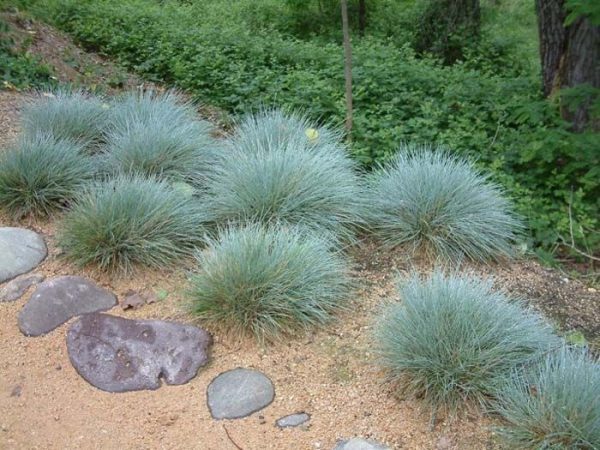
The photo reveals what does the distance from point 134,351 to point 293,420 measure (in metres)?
0.84

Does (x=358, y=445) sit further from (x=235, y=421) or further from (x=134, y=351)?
(x=134, y=351)

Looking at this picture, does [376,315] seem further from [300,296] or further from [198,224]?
[198,224]

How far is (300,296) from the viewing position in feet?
11.1

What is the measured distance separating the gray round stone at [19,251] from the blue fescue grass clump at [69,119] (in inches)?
37.5

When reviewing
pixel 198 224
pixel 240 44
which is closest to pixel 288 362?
pixel 198 224

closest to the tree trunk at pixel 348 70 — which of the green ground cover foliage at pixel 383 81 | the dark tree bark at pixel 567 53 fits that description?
the green ground cover foliage at pixel 383 81

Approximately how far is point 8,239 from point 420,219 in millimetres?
2398

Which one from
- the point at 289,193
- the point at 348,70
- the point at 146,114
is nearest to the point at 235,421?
the point at 289,193

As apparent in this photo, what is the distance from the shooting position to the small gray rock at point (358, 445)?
2701 mm

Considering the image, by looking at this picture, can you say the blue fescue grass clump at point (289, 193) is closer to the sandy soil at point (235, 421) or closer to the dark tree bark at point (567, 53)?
the sandy soil at point (235, 421)

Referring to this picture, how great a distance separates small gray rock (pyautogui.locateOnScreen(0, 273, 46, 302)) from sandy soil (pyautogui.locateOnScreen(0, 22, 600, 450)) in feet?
0.17

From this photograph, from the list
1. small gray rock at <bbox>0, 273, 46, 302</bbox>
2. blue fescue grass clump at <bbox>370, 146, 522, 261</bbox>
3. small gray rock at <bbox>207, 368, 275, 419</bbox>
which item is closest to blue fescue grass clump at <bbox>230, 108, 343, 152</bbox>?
blue fescue grass clump at <bbox>370, 146, 522, 261</bbox>

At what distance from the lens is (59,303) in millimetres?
3523

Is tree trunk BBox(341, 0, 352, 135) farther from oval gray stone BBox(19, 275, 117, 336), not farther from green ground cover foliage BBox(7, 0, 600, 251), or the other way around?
oval gray stone BBox(19, 275, 117, 336)
